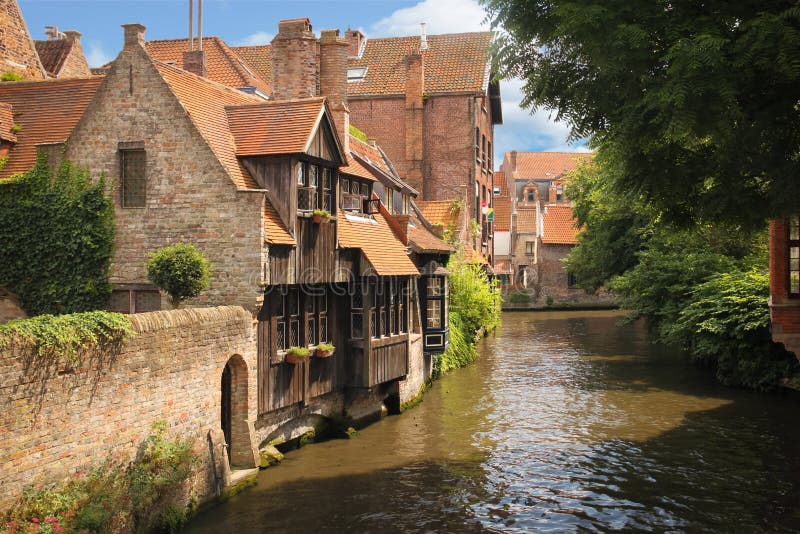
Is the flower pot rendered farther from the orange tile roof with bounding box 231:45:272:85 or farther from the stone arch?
the orange tile roof with bounding box 231:45:272:85

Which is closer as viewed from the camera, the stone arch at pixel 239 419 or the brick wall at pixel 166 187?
the stone arch at pixel 239 419

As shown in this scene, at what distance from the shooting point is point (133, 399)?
11.6 meters

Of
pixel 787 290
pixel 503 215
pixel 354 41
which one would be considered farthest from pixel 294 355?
pixel 503 215

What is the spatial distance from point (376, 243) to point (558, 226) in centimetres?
4902

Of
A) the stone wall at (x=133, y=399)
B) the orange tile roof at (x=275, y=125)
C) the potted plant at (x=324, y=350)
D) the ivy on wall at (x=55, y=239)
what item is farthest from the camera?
the potted plant at (x=324, y=350)

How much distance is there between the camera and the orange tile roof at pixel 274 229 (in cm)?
1538

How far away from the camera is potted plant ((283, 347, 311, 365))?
16375 mm

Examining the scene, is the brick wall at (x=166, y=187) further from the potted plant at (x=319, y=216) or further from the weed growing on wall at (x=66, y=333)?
the weed growing on wall at (x=66, y=333)

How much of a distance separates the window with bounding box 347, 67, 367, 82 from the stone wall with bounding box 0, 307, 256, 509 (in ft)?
101

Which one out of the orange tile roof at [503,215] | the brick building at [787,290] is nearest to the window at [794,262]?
the brick building at [787,290]

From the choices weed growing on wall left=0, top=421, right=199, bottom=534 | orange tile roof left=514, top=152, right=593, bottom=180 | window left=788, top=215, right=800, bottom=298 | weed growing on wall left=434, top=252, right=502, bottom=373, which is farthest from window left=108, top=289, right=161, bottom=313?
orange tile roof left=514, top=152, right=593, bottom=180

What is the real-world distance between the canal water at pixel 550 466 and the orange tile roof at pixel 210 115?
602cm

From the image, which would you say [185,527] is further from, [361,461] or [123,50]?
[123,50]

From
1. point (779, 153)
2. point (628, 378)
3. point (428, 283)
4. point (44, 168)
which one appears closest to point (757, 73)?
point (779, 153)
